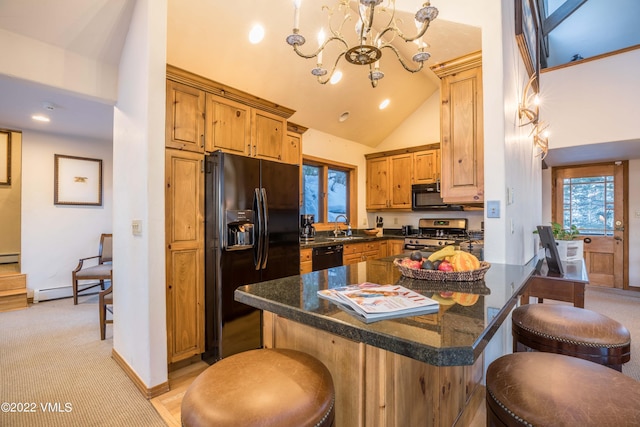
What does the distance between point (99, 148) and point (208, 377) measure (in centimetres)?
540

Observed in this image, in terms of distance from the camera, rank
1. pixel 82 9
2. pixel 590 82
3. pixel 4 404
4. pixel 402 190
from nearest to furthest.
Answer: pixel 4 404 < pixel 82 9 < pixel 590 82 < pixel 402 190

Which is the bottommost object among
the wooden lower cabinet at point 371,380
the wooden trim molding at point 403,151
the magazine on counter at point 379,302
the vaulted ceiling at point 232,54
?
the wooden lower cabinet at point 371,380

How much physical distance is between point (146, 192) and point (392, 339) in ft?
6.24

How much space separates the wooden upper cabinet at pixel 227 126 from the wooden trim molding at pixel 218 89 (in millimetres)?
46

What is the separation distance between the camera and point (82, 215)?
471 cm

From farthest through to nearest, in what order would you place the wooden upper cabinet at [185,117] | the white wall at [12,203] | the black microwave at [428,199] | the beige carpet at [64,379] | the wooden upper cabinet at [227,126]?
the black microwave at [428,199], the white wall at [12,203], the wooden upper cabinet at [227,126], the wooden upper cabinet at [185,117], the beige carpet at [64,379]

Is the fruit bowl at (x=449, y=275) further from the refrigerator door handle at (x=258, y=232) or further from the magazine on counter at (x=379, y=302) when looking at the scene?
the refrigerator door handle at (x=258, y=232)

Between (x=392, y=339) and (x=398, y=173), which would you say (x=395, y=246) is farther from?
(x=392, y=339)

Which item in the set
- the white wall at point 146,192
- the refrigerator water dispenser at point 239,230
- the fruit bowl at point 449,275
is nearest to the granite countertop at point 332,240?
the refrigerator water dispenser at point 239,230

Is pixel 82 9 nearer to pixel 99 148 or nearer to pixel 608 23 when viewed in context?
pixel 99 148

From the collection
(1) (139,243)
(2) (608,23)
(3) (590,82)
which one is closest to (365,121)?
(3) (590,82)

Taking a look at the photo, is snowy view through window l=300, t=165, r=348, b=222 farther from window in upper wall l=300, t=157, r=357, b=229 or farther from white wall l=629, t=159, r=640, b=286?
white wall l=629, t=159, r=640, b=286

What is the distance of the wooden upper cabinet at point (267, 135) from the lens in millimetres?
2998

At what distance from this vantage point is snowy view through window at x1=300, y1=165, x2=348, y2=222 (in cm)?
466
